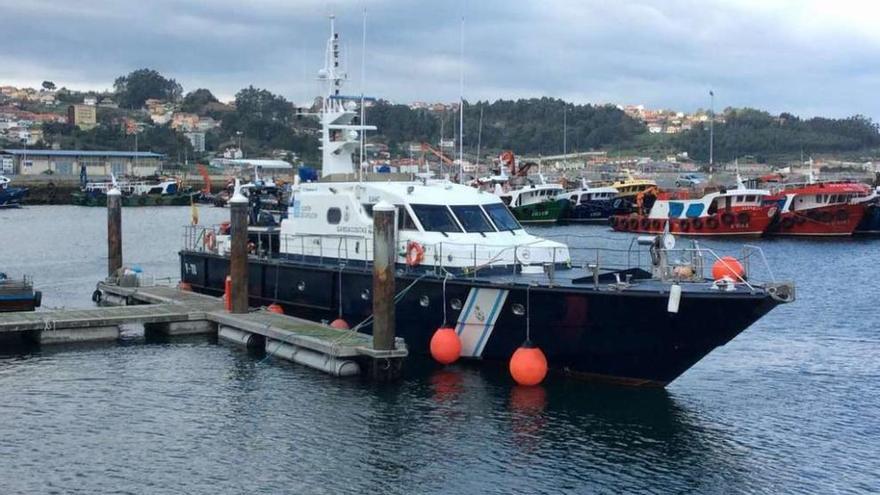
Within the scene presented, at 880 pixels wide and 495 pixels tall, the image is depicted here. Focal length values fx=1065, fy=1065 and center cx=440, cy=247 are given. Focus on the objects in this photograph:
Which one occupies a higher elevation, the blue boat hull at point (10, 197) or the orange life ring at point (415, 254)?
the blue boat hull at point (10, 197)

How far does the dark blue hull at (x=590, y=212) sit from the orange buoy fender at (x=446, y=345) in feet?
180

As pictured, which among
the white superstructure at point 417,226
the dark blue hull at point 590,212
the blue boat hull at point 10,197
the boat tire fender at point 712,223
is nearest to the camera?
the white superstructure at point 417,226

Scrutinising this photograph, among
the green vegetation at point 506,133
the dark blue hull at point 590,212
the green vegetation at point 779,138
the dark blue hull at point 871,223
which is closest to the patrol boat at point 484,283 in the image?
the dark blue hull at point 871,223

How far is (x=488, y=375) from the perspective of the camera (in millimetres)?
20672

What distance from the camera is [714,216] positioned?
60312 millimetres

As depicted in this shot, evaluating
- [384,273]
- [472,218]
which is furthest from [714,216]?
[384,273]

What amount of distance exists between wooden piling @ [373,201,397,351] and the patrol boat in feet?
4.90

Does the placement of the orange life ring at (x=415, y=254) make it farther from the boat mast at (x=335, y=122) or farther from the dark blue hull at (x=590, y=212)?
the dark blue hull at (x=590, y=212)

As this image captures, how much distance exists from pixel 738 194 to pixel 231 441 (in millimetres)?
49500

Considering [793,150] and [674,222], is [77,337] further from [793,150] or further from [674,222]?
[793,150]

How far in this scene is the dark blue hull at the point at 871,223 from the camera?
60469 mm

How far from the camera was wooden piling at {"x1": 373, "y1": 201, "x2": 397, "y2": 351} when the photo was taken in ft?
65.5

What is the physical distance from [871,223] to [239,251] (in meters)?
47.1

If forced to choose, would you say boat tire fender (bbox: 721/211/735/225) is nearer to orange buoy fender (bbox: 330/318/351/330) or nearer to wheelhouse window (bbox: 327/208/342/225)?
wheelhouse window (bbox: 327/208/342/225)
